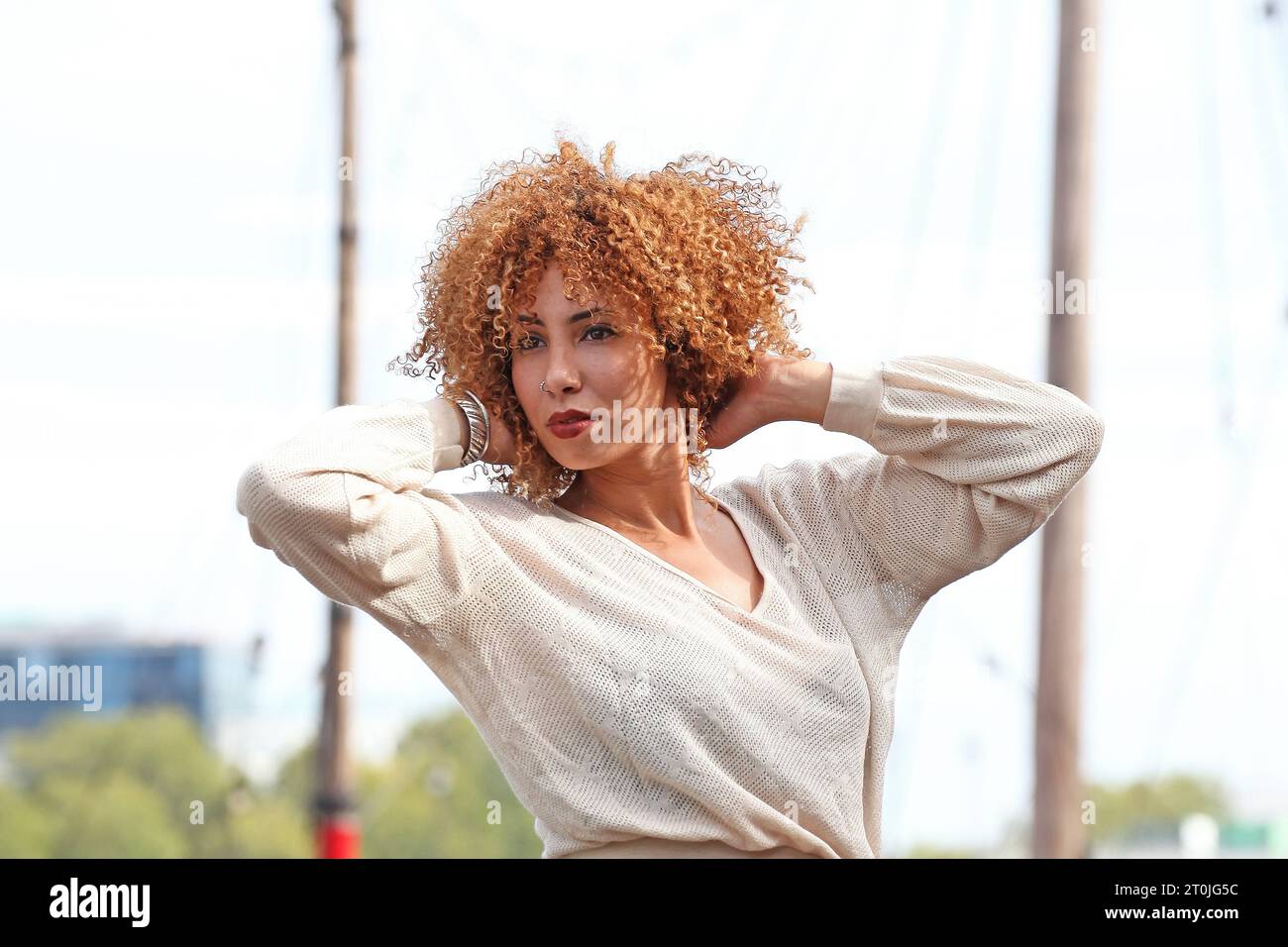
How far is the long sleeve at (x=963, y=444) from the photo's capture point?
2.21 m

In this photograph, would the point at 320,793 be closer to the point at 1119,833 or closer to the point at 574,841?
the point at 1119,833

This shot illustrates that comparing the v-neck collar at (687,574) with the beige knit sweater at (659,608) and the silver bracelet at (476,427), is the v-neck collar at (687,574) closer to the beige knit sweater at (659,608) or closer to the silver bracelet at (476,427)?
the beige knit sweater at (659,608)

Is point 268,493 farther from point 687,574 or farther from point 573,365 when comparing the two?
point 687,574

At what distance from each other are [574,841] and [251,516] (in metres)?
0.58

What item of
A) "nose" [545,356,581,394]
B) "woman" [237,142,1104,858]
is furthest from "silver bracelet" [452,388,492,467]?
"nose" [545,356,581,394]

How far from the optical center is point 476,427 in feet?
6.92

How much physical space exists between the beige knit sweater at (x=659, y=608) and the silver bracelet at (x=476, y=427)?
0.02m

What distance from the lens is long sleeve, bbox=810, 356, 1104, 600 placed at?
7.25 feet

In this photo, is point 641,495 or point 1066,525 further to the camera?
point 1066,525

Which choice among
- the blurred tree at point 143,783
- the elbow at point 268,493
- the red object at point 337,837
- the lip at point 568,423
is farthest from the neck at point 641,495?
the blurred tree at point 143,783

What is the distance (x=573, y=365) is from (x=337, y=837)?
457 cm

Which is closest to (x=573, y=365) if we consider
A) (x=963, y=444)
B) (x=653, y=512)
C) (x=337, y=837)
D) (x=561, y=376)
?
(x=561, y=376)
